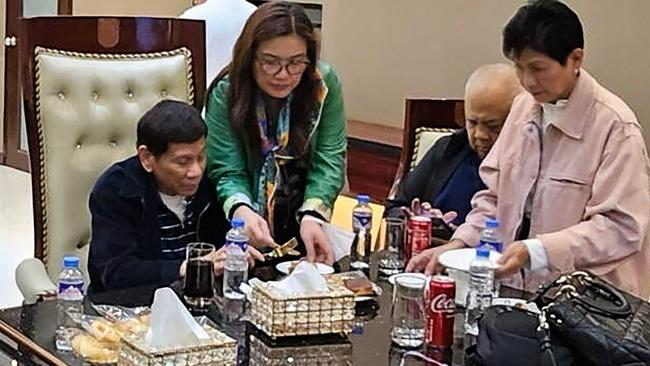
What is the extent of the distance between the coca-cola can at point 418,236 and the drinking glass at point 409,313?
45cm

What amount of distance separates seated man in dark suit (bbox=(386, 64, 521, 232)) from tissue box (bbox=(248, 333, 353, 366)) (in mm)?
1028

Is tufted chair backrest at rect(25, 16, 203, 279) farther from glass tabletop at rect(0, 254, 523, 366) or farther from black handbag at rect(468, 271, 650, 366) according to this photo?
black handbag at rect(468, 271, 650, 366)

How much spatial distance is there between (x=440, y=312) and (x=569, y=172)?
2.23ft

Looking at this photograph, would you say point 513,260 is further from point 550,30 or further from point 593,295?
point 550,30

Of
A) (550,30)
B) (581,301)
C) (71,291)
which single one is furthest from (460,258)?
(71,291)

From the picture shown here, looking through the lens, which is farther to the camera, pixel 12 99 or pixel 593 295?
pixel 12 99

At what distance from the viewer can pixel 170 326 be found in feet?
5.41

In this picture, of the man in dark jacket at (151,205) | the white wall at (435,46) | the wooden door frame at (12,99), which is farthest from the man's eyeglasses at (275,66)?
the wooden door frame at (12,99)

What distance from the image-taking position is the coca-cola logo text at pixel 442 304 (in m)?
1.86

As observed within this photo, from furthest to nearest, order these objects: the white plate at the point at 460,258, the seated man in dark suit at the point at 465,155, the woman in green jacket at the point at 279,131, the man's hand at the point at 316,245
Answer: the seated man in dark suit at the point at 465,155 < the woman in green jacket at the point at 279,131 < the man's hand at the point at 316,245 < the white plate at the point at 460,258

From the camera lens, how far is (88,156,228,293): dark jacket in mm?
2246

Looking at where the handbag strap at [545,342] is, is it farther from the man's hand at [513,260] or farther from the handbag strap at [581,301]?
the man's hand at [513,260]

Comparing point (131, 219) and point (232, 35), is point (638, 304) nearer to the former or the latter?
point (131, 219)

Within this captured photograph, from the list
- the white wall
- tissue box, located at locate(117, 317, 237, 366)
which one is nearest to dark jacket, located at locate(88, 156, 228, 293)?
tissue box, located at locate(117, 317, 237, 366)
